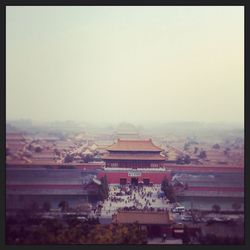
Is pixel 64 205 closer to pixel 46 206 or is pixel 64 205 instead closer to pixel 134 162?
pixel 46 206

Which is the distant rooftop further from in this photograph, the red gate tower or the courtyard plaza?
the courtyard plaza

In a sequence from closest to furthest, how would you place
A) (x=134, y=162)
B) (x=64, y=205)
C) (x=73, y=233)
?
(x=73, y=233)
(x=64, y=205)
(x=134, y=162)

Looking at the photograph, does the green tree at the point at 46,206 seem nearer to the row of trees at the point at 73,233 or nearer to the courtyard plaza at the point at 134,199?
the row of trees at the point at 73,233

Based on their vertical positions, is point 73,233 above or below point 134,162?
below

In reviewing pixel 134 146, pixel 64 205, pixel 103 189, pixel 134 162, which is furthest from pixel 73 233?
pixel 134 146

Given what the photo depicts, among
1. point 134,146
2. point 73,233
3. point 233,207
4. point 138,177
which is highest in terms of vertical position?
point 134,146

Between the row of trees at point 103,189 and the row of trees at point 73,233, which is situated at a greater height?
the row of trees at point 103,189

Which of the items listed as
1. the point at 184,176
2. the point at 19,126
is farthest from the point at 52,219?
the point at 184,176

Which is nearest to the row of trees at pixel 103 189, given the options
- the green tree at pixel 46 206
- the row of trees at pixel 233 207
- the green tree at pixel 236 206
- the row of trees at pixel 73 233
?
the row of trees at pixel 73 233
